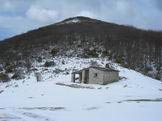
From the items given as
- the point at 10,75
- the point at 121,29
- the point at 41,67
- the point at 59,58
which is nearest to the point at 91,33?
the point at 121,29

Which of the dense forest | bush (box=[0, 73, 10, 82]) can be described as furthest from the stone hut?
the dense forest

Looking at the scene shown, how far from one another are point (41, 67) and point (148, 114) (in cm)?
5130

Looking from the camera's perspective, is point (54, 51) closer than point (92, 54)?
No

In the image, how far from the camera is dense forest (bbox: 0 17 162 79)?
79688 mm

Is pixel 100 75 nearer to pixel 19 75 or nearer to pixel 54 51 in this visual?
pixel 19 75

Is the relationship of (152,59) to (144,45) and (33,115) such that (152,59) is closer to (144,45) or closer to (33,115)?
(144,45)

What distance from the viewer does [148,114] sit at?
23.7 metres

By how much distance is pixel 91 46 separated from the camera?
288 feet

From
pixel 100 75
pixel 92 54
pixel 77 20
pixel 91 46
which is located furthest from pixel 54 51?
pixel 77 20

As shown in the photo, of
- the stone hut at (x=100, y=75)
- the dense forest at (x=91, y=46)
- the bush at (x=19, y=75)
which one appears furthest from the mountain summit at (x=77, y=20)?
the stone hut at (x=100, y=75)

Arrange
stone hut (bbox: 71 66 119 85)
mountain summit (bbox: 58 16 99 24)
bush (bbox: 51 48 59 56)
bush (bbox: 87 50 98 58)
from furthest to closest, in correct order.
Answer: mountain summit (bbox: 58 16 99 24), bush (bbox: 51 48 59 56), bush (bbox: 87 50 98 58), stone hut (bbox: 71 66 119 85)

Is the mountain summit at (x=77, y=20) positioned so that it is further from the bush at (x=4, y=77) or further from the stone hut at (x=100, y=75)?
the stone hut at (x=100, y=75)

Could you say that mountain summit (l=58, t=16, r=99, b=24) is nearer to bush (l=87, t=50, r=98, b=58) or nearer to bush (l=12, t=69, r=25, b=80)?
bush (l=87, t=50, r=98, b=58)

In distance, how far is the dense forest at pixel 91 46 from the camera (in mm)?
79688
